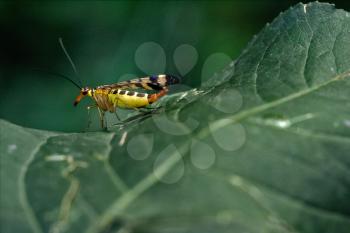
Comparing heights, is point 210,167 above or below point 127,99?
above

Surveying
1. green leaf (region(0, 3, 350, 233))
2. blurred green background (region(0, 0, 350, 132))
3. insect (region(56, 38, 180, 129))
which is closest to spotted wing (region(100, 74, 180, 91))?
insect (region(56, 38, 180, 129))

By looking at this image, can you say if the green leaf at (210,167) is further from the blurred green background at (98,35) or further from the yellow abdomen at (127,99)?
the blurred green background at (98,35)

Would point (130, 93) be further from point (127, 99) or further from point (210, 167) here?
point (210, 167)

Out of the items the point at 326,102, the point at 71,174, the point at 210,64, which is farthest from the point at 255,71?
the point at 210,64

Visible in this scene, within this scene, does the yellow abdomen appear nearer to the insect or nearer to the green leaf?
the insect

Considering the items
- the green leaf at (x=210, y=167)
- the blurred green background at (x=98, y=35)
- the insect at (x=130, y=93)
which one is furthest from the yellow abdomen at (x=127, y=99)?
the blurred green background at (x=98, y=35)

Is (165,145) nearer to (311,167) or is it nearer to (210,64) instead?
(311,167)

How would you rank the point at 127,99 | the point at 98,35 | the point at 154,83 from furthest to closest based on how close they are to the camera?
the point at 98,35 < the point at 127,99 < the point at 154,83

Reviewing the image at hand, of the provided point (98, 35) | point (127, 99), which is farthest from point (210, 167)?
point (98, 35)
